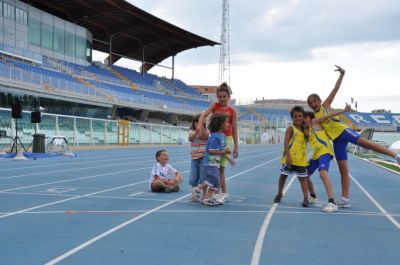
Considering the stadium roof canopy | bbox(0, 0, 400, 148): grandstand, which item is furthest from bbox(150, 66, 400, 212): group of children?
the stadium roof canopy

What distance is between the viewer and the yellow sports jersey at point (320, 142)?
699cm

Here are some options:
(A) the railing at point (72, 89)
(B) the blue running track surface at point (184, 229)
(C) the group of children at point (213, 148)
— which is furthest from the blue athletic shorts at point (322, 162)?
(A) the railing at point (72, 89)

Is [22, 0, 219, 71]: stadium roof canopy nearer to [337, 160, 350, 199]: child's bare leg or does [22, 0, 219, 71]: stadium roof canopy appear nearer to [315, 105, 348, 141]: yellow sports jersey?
[315, 105, 348, 141]: yellow sports jersey

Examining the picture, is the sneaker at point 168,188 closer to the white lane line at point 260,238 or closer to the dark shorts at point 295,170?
the white lane line at point 260,238

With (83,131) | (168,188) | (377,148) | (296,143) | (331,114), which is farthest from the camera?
(83,131)

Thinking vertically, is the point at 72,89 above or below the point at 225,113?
above

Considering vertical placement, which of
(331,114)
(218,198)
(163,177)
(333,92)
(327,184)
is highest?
(333,92)

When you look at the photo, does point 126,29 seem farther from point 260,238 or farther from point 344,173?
point 260,238

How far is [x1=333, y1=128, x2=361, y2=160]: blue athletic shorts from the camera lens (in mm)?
6773

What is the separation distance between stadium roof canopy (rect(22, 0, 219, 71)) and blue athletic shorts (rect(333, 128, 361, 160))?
41.8 metres

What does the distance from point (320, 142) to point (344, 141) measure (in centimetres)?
33

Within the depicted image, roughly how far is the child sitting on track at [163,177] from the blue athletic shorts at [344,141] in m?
3.03

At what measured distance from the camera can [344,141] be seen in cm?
691

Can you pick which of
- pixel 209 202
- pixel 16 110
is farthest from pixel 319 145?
pixel 16 110
